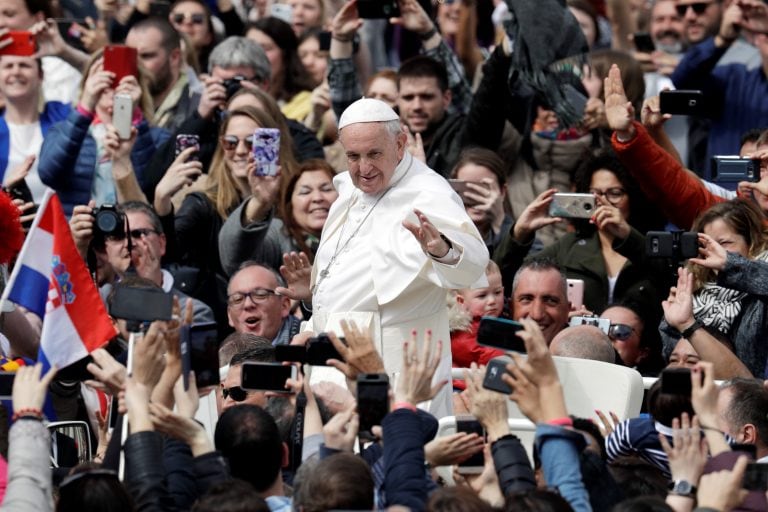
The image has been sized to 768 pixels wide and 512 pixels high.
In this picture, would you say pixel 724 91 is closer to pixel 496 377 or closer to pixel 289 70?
pixel 289 70

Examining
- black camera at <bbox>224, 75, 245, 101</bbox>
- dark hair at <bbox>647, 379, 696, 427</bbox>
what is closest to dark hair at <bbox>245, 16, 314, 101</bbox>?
black camera at <bbox>224, 75, 245, 101</bbox>

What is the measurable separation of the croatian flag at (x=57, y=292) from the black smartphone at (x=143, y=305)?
977 mm

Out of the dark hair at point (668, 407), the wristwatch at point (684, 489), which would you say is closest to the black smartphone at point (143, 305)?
the dark hair at point (668, 407)

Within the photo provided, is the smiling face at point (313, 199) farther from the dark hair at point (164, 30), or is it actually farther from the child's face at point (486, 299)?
the dark hair at point (164, 30)

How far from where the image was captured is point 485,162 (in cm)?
1000

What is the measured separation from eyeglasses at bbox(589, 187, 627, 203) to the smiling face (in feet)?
4.97

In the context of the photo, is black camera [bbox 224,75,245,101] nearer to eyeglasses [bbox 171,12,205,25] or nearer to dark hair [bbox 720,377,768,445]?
eyeglasses [bbox 171,12,205,25]

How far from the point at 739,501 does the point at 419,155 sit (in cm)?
431

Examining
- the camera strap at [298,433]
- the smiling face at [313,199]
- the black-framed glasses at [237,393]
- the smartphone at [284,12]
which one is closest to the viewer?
the camera strap at [298,433]

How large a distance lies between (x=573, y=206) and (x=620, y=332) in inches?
27.8

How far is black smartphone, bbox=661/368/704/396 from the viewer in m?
6.34

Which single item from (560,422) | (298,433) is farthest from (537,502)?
(298,433)

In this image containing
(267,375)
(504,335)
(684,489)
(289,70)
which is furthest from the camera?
(289,70)

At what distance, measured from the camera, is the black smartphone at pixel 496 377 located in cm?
632
